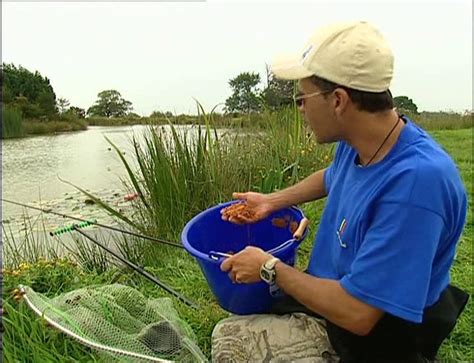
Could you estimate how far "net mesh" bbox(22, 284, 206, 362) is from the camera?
1.80 meters

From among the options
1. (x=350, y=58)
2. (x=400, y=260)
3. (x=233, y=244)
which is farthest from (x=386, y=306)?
(x=233, y=244)

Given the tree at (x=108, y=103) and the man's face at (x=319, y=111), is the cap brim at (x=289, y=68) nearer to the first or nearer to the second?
the man's face at (x=319, y=111)

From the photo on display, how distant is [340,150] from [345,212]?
11.9 inches

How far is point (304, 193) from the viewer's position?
2025 millimetres

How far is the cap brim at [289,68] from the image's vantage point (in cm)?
150

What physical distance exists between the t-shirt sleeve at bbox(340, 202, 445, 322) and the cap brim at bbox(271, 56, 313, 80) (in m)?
0.44

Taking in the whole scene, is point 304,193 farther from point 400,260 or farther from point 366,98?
point 400,260

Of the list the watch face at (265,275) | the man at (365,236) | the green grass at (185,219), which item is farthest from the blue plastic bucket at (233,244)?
the green grass at (185,219)

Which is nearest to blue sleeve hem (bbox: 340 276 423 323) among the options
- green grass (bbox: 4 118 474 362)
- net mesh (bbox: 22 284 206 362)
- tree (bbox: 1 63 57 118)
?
net mesh (bbox: 22 284 206 362)

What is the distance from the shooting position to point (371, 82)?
1.41 m

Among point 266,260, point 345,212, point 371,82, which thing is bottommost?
point 266,260

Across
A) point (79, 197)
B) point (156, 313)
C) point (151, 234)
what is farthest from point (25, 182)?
point (156, 313)

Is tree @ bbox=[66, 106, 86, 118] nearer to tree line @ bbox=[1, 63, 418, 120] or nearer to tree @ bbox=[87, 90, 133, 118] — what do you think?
tree line @ bbox=[1, 63, 418, 120]

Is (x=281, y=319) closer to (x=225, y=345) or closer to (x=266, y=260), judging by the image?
(x=225, y=345)
